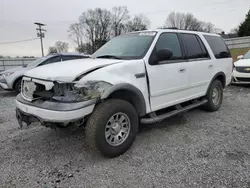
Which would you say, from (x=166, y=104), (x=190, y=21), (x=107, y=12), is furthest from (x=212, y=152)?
(x=190, y=21)

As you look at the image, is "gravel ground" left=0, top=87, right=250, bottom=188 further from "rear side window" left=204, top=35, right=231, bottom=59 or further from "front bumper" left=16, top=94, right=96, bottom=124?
"rear side window" left=204, top=35, right=231, bottom=59

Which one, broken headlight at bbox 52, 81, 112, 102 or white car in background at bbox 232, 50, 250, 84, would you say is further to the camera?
white car in background at bbox 232, 50, 250, 84

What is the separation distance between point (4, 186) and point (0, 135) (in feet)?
6.09

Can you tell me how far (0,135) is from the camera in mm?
4133

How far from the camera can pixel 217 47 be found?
522 cm

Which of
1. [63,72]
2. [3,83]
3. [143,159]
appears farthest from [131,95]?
[3,83]

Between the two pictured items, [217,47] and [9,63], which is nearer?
[217,47]

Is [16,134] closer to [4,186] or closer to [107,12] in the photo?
[4,186]

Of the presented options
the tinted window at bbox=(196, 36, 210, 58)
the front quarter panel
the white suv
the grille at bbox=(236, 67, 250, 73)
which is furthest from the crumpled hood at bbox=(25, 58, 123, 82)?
the grille at bbox=(236, 67, 250, 73)

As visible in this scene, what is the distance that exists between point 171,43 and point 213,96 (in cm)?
212

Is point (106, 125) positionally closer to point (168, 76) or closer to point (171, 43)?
point (168, 76)

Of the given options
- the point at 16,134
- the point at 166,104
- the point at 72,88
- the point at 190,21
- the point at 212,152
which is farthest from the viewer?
the point at 190,21

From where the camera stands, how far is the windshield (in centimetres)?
361

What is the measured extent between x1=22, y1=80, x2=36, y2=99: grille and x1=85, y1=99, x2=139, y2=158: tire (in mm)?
1013
